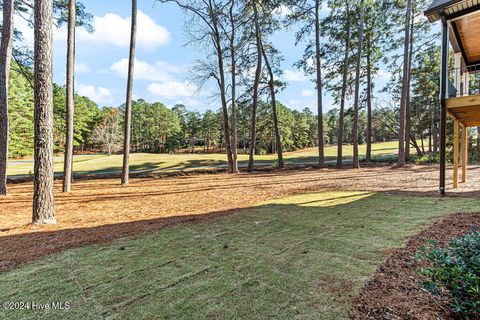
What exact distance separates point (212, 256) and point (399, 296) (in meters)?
1.86

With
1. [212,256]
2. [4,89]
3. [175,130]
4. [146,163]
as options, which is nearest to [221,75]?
[4,89]

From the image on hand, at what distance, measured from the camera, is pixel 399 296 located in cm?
188

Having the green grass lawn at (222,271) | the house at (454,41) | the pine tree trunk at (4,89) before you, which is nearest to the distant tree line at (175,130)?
the pine tree trunk at (4,89)

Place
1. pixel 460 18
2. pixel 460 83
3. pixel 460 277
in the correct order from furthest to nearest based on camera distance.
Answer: pixel 460 83 < pixel 460 18 < pixel 460 277

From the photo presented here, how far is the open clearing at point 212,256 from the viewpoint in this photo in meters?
1.93

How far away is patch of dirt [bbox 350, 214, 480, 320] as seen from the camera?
1.67 meters

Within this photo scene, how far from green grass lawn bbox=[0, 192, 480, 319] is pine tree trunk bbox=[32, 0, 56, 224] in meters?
2.12

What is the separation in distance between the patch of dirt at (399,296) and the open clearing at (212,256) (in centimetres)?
11

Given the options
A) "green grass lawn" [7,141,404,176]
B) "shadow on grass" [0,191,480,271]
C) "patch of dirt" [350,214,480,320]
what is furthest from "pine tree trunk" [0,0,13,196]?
"patch of dirt" [350,214,480,320]

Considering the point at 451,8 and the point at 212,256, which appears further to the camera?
the point at 451,8

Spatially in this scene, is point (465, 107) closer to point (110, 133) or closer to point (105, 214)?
point (105, 214)

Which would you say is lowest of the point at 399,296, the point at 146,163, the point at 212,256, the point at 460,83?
the point at 212,256

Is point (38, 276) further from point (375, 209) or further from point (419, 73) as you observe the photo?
point (419, 73)

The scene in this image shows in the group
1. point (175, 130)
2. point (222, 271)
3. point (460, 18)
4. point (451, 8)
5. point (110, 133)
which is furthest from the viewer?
point (175, 130)
